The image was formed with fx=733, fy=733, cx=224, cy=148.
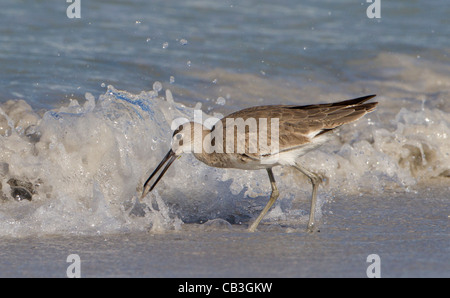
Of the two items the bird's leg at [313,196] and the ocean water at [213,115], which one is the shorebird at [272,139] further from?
the ocean water at [213,115]

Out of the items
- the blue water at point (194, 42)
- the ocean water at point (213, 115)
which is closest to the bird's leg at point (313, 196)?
the ocean water at point (213, 115)

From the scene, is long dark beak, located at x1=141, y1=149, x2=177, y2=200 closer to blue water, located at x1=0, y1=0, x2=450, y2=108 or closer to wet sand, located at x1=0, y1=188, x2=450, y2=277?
wet sand, located at x1=0, y1=188, x2=450, y2=277

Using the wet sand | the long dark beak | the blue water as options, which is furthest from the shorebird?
the blue water

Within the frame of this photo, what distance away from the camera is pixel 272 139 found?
5125mm

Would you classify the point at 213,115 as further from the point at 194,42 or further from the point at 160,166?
the point at 194,42

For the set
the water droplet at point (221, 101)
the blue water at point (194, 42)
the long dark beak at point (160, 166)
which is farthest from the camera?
the blue water at point (194, 42)

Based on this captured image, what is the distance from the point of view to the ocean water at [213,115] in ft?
16.9

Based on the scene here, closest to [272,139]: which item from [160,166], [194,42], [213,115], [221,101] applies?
[160,166]

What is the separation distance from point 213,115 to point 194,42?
280 centimetres

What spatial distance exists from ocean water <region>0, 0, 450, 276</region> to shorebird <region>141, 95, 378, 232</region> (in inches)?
17.9

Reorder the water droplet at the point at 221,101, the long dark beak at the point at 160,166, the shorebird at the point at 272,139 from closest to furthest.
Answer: the shorebird at the point at 272,139 < the long dark beak at the point at 160,166 < the water droplet at the point at 221,101

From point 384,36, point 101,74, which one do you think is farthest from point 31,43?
point 384,36

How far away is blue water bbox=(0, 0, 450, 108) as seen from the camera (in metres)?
8.58

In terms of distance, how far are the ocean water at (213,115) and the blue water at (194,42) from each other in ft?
0.11
